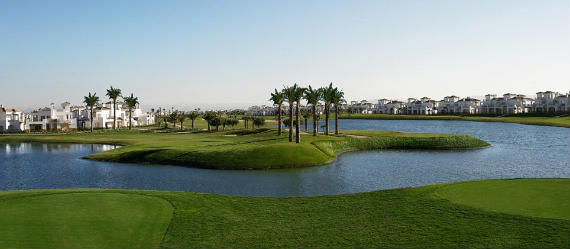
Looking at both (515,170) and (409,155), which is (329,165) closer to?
(409,155)

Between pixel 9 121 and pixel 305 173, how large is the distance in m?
123

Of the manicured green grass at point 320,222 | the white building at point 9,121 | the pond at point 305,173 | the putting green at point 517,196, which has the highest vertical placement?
the white building at point 9,121

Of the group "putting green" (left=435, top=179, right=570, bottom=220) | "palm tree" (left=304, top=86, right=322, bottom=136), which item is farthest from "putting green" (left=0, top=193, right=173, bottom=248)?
"palm tree" (left=304, top=86, right=322, bottom=136)

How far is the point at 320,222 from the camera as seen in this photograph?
22.2m

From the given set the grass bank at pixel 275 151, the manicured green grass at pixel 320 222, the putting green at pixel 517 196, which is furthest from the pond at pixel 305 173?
the putting green at pixel 517 196

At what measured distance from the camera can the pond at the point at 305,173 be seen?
1563 inches

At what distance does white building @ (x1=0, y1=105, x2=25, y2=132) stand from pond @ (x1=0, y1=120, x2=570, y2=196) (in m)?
74.2

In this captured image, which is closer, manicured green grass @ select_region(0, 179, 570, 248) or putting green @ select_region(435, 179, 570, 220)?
manicured green grass @ select_region(0, 179, 570, 248)

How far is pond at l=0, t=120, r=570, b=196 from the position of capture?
3969cm

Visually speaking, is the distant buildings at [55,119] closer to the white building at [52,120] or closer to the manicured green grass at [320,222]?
the white building at [52,120]

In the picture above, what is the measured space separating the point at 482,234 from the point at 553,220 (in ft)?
13.3

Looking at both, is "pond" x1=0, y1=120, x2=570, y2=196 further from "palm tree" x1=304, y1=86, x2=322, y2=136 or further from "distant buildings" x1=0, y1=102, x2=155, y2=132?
"distant buildings" x1=0, y1=102, x2=155, y2=132

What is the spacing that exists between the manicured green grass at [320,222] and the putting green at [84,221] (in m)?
0.06

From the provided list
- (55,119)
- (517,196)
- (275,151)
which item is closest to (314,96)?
(275,151)
